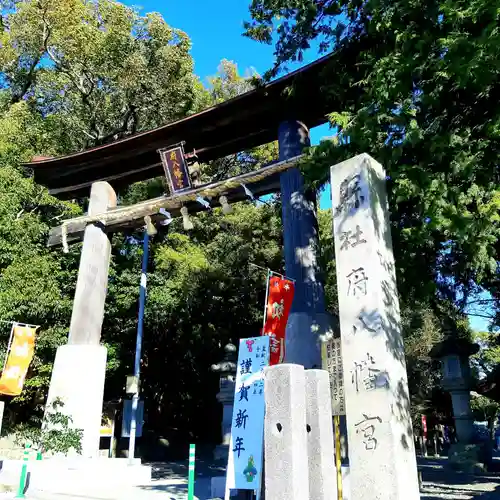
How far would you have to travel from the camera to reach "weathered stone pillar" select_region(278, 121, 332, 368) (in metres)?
9.12

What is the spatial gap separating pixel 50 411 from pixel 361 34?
33.4 feet

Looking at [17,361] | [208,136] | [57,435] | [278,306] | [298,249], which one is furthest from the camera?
[208,136]

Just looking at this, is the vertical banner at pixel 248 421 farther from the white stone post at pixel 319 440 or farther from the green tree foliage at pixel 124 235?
the green tree foliage at pixel 124 235

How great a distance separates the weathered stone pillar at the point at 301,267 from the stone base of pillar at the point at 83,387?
488cm

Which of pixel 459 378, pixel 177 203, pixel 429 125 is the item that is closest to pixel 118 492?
pixel 177 203

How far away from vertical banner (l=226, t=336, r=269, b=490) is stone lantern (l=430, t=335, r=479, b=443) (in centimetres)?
773

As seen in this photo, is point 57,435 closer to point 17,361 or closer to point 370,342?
point 17,361

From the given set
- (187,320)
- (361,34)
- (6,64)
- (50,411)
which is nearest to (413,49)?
(361,34)

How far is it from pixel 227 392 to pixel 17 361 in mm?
5252

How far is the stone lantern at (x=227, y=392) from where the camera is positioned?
11.5 metres

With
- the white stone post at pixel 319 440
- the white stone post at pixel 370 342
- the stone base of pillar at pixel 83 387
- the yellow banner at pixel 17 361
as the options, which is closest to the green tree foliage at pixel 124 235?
the yellow banner at pixel 17 361

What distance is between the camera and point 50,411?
1077 cm

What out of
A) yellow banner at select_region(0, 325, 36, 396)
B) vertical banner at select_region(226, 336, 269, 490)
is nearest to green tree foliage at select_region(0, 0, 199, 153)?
yellow banner at select_region(0, 325, 36, 396)

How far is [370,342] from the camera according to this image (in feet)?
15.8
